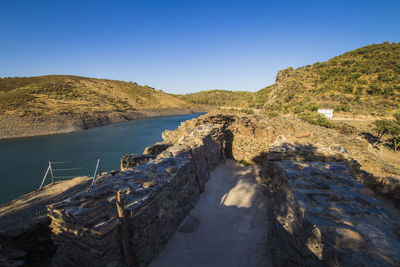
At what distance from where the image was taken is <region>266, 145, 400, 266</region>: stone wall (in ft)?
6.47

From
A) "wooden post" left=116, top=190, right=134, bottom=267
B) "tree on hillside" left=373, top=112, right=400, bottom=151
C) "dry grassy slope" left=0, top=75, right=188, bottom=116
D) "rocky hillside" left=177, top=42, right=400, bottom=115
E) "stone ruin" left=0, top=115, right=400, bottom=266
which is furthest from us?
"dry grassy slope" left=0, top=75, right=188, bottom=116

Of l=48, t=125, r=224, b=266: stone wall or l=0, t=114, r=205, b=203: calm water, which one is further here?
l=0, t=114, r=205, b=203: calm water

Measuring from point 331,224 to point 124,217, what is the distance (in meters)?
3.53

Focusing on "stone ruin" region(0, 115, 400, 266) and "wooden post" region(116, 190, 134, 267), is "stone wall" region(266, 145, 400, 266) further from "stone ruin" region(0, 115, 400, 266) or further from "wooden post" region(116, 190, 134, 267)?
"wooden post" region(116, 190, 134, 267)

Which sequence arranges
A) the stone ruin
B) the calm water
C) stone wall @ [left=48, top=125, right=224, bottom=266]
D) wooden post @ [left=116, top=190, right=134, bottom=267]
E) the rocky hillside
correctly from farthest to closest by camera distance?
the rocky hillside
the calm water
wooden post @ [left=116, top=190, right=134, bottom=267]
stone wall @ [left=48, top=125, right=224, bottom=266]
the stone ruin

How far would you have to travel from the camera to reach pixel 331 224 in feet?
7.79

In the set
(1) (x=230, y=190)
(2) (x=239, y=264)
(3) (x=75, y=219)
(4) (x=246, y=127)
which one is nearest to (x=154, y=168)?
(3) (x=75, y=219)

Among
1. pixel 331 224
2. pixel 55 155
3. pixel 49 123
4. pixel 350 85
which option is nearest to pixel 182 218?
pixel 331 224

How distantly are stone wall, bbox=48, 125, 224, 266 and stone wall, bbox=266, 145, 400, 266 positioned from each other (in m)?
2.75

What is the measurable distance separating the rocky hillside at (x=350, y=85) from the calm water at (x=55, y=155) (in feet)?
85.3

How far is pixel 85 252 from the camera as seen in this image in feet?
9.00

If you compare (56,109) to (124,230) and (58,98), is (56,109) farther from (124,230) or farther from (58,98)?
(124,230)

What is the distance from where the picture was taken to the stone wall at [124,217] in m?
2.67

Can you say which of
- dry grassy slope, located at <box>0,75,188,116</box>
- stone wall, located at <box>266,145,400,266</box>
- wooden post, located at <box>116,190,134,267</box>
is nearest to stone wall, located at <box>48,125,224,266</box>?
wooden post, located at <box>116,190,134,267</box>
